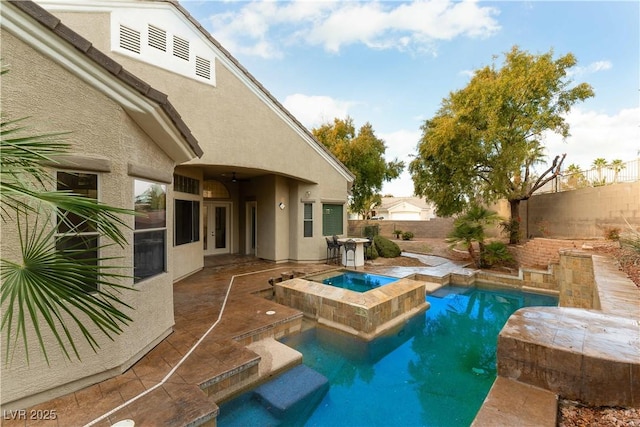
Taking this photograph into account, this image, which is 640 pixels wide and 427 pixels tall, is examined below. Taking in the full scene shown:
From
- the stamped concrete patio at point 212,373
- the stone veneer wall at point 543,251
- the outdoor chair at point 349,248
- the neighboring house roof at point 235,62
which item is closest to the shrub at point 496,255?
the stone veneer wall at point 543,251

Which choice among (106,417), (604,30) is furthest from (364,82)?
(106,417)

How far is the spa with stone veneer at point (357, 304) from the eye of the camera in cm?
693

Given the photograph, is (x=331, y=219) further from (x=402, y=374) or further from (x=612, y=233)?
(x=612, y=233)

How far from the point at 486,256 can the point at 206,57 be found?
15.0 meters

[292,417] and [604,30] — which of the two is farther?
[604,30]

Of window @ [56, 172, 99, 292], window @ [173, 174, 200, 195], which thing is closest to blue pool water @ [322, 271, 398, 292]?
window @ [173, 174, 200, 195]

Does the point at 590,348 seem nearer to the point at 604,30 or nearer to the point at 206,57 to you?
the point at 206,57

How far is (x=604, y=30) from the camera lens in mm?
11844

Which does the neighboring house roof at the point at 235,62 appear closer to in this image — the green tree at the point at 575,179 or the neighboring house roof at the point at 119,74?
the neighboring house roof at the point at 119,74

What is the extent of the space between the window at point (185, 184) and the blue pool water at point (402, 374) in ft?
23.2

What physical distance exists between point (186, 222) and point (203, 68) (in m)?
5.63

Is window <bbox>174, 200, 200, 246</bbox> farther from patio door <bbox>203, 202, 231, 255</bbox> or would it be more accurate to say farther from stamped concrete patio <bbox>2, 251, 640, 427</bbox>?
patio door <bbox>203, 202, 231, 255</bbox>

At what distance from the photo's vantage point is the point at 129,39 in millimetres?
7930

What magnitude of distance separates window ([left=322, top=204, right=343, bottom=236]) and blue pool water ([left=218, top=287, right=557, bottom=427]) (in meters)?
7.26
